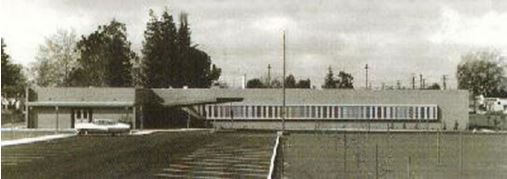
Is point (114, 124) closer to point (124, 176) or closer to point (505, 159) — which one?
point (505, 159)

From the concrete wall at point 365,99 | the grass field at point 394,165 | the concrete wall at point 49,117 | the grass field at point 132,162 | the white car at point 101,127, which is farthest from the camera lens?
the concrete wall at point 365,99

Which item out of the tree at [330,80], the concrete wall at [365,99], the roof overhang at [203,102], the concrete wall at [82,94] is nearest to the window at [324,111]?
the concrete wall at [365,99]

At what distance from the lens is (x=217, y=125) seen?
80.2 m

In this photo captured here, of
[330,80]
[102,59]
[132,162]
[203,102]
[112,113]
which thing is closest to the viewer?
[132,162]

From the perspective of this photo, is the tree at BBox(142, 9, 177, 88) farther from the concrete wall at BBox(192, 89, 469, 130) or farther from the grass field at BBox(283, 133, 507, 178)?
the grass field at BBox(283, 133, 507, 178)

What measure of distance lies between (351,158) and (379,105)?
4896cm

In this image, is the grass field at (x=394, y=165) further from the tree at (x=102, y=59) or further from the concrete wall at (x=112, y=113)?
the tree at (x=102, y=59)

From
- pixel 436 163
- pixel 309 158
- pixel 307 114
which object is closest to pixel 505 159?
pixel 436 163

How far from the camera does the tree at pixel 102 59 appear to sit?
378ft

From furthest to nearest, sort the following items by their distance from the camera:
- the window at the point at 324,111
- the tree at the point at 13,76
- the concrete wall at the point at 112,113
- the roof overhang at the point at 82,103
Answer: the tree at the point at 13,76
the window at the point at 324,111
the concrete wall at the point at 112,113
the roof overhang at the point at 82,103

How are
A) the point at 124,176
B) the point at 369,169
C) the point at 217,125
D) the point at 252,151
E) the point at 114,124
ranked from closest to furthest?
the point at 124,176, the point at 369,169, the point at 252,151, the point at 114,124, the point at 217,125

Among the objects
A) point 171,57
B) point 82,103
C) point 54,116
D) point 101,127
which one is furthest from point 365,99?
point 171,57

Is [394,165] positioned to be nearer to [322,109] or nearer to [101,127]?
[101,127]

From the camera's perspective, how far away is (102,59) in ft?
381
